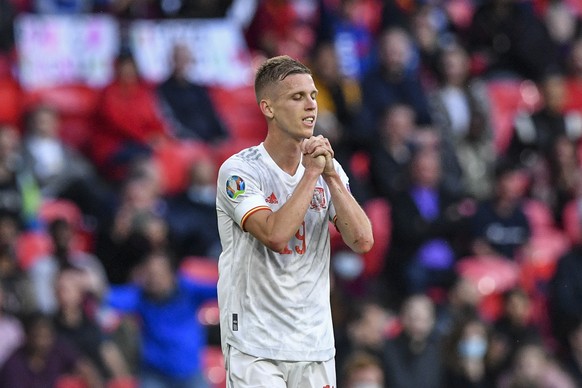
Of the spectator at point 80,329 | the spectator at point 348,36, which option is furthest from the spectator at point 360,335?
the spectator at point 348,36

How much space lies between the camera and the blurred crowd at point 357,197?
11.3 metres

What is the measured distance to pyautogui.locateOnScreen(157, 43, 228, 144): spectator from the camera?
1389 cm

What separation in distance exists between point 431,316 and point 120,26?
15.4 feet

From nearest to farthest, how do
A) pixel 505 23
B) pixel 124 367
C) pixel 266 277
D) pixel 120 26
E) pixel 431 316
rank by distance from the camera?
pixel 266 277 < pixel 124 367 < pixel 431 316 < pixel 120 26 < pixel 505 23

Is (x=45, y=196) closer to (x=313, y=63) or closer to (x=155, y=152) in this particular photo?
(x=155, y=152)

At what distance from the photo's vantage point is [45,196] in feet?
40.6

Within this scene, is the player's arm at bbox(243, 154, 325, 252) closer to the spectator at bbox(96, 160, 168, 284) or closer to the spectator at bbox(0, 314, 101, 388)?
the spectator at bbox(0, 314, 101, 388)

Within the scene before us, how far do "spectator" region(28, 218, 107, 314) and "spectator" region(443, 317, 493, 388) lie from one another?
3173mm

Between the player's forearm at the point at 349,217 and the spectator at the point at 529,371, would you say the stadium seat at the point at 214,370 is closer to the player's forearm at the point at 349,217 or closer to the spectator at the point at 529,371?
the spectator at the point at 529,371

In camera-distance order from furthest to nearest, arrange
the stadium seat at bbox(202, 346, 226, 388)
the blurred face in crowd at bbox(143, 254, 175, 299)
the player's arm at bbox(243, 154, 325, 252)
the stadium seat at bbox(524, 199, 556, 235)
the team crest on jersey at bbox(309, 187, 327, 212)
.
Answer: the stadium seat at bbox(524, 199, 556, 235), the stadium seat at bbox(202, 346, 226, 388), the blurred face in crowd at bbox(143, 254, 175, 299), the team crest on jersey at bbox(309, 187, 327, 212), the player's arm at bbox(243, 154, 325, 252)

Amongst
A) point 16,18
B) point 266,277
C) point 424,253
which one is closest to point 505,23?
point 424,253

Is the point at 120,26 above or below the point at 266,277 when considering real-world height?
above

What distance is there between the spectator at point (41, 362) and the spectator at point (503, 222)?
453cm

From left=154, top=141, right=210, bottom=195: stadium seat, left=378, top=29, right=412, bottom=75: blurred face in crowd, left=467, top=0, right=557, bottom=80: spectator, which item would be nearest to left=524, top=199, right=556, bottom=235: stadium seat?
left=378, top=29, right=412, bottom=75: blurred face in crowd
